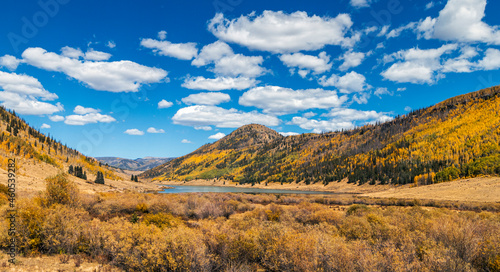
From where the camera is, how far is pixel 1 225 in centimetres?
1562

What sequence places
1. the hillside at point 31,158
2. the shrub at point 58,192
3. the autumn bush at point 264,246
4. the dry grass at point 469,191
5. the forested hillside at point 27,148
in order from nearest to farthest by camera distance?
the autumn bush at point 264,246 < the shrub at point 58,192 < the dry grass at point 469,191 < the hillside at point 31,158 < the forested hillside at point 27,148

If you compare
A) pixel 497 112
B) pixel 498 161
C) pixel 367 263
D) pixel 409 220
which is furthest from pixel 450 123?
pixel 367 263

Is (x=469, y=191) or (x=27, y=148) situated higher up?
(x=27, y=148)

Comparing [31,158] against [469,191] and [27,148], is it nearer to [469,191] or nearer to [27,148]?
[27,148]

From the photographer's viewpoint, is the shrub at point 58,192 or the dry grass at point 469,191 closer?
the shrub at point 58,192

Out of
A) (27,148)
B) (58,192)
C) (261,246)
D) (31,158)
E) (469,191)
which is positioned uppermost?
(27,148)

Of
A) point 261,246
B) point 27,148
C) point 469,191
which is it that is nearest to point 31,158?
point 27,148

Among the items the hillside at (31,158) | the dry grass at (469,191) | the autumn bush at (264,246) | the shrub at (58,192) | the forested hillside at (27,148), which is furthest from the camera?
the forested hillside at (27,148)

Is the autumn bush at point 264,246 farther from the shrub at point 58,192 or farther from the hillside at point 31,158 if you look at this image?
the hillside at point 31,158

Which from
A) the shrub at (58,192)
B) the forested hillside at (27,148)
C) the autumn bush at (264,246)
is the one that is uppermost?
the forested hillside at (27,148)

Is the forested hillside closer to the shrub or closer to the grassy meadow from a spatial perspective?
the shrub

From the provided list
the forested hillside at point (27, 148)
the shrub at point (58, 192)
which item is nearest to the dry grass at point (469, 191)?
the shrub at point (58, 192)

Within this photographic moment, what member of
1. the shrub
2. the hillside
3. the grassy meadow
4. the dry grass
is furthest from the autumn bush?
the dry grass

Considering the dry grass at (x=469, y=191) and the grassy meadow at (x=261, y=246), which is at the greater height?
the grassy meadow at (x=261, y=246)
